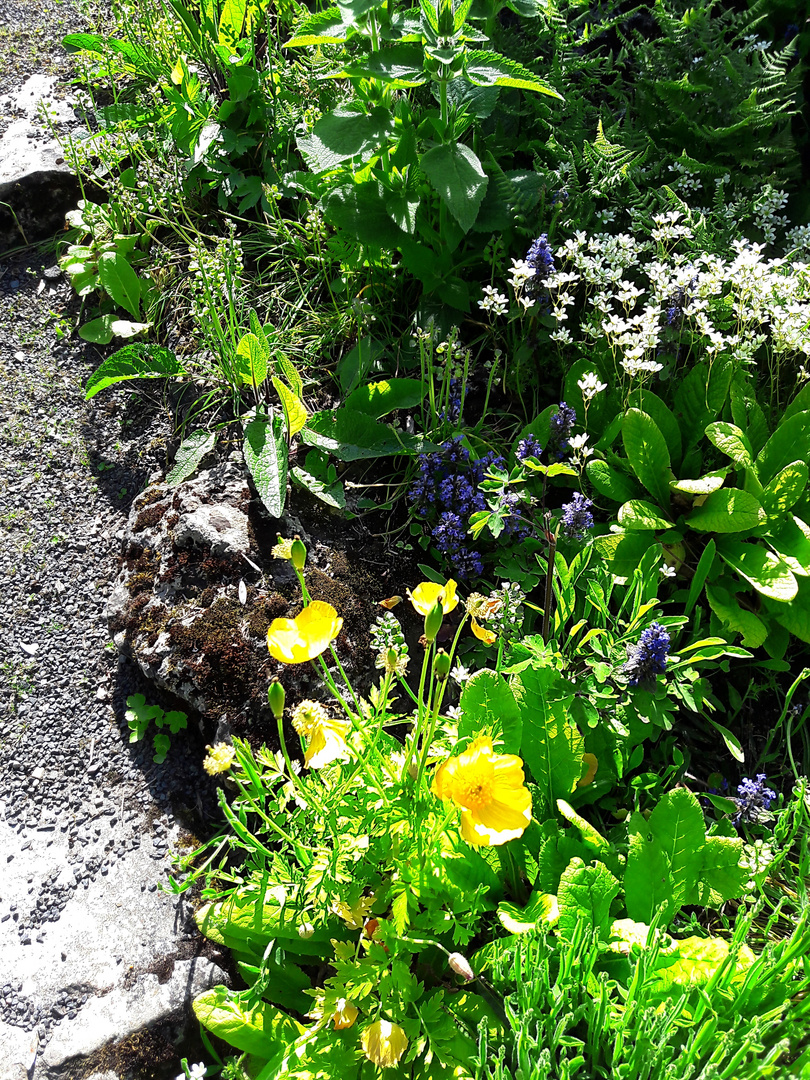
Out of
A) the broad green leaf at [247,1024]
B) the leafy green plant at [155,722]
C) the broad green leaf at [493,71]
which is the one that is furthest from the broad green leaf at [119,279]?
the broad green leaf at [247,1024]

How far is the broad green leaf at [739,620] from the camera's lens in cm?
209

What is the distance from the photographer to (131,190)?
3119 mm

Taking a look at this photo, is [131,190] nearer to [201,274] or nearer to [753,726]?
[201,274]

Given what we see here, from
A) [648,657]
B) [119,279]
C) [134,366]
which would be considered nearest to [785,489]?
[648,657]

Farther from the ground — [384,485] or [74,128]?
A: [74,128]

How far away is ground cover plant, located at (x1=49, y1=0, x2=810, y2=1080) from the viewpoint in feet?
5.14

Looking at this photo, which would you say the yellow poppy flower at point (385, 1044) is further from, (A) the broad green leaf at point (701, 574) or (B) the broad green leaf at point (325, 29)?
(B) the broad green leaf at point (325, 29)

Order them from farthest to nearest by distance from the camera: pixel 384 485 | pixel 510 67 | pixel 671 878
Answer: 1. pixel 384 485
2. pixel 510 67
3. pixel 671 878

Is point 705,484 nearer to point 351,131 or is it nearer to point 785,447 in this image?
point 785,447

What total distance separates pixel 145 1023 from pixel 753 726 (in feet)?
5.74

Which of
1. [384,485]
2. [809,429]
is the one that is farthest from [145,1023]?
[809,429]

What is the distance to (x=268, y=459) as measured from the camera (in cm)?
235

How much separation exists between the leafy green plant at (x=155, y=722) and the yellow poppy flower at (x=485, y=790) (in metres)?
1.06

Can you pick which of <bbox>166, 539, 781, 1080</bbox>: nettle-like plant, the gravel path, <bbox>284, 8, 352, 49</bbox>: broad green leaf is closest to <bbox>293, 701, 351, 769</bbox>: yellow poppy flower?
<bbox>166, 539, 781, 1080</bbox>: nettle-like plant
